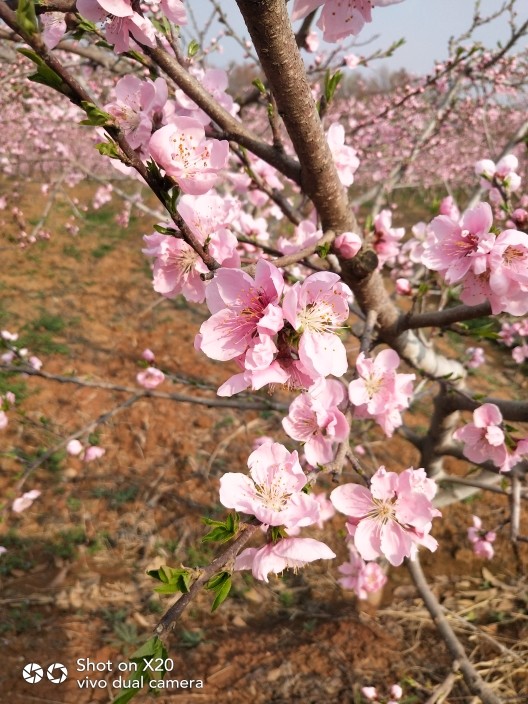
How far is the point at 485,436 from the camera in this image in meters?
1.76

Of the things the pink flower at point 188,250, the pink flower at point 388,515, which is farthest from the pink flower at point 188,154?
the pink flower at point 388,515

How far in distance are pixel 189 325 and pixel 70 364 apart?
192 centimetres

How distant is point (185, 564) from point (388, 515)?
2679 mm

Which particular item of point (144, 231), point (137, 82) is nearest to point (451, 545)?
point (137, 82)

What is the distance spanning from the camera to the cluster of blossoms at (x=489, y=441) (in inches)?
66.1

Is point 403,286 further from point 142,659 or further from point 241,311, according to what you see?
point 142,659

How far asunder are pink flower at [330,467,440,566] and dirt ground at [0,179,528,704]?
1595mm

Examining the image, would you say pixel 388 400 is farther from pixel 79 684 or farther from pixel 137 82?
pixel 79 684

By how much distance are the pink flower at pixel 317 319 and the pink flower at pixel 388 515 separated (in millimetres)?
440

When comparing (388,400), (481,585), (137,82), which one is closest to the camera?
(137,82)

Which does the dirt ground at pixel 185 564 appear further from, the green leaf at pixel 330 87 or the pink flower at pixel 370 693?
the green leaf at pixel 330 87

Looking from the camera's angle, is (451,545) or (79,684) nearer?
(79,684)

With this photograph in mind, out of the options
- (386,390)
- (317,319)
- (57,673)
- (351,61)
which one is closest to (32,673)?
(57,673)

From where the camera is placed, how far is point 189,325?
688 cm
